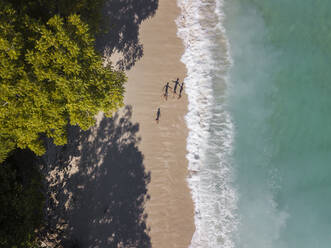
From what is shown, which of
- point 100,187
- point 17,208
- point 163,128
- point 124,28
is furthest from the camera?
point 124,28

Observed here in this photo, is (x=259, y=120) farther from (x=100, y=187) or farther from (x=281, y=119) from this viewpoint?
(x=100, y=187)

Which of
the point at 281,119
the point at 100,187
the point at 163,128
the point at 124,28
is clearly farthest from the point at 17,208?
the point at 281,119

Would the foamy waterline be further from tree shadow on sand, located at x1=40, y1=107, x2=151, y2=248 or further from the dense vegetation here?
the dense vegetation

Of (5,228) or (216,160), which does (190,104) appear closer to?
(216,160)

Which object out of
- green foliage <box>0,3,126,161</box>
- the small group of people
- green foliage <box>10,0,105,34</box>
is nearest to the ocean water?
the small group of people

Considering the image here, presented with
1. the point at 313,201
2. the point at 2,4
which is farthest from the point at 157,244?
the point at 2,4
